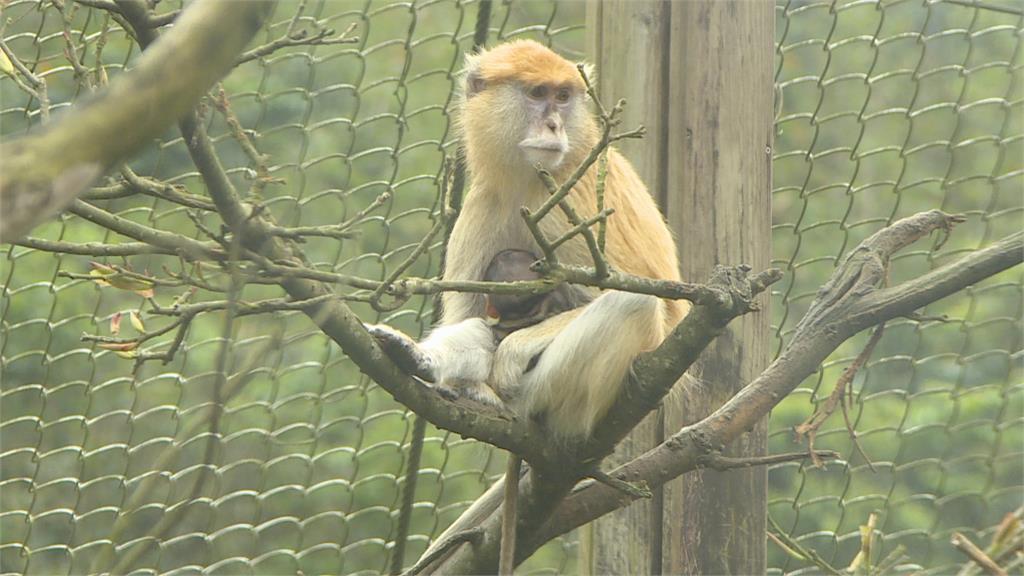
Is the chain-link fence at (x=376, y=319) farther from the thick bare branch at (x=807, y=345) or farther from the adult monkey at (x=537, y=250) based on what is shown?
the thick bare branch at (x=807, y=345)

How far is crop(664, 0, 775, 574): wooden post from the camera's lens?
2.34m

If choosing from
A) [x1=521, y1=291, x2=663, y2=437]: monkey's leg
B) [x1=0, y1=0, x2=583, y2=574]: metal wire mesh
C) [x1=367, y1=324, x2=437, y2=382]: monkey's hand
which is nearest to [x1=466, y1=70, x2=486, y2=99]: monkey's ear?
[x1=0, y1=0, x2=583, y2=574]: metal wire mesh

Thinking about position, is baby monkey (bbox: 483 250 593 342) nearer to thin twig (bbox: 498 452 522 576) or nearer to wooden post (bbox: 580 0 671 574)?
wooden post (bbox: 580 0 671 574)

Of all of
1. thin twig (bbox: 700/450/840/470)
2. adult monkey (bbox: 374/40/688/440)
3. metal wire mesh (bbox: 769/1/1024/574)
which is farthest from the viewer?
metal wire mesh (bbox: 769/1/1024/574)

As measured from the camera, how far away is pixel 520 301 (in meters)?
2.49

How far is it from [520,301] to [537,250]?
0.13 m

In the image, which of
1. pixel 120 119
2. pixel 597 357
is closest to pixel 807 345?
pixel 597 357

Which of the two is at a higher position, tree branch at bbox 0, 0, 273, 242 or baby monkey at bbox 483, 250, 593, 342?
baby monkey at bbox 483, 250, 593, 342

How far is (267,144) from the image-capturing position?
362 cm

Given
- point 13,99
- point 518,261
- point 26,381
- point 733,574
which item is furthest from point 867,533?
point 13,99

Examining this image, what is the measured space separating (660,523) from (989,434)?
9.47 ft

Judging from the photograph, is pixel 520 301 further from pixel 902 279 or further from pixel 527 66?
pixel 902 279

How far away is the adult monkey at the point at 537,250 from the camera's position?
84.0 inches

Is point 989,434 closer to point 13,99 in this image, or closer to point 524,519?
point 524,519
